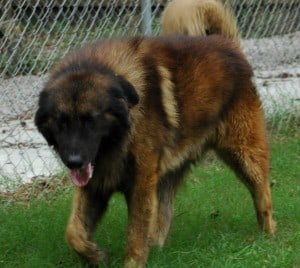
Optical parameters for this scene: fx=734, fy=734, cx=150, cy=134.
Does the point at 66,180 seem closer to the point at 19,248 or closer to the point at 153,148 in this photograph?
the point at 19,248

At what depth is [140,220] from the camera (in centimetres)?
441

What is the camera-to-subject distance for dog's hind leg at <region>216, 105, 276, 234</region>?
5.16 meters

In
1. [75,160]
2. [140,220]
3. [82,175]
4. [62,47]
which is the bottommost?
[62,47]

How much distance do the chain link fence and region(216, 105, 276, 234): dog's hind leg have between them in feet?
5.89

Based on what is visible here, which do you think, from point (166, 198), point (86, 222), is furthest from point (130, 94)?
point (166, 198)

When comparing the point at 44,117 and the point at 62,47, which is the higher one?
the point at 44,117

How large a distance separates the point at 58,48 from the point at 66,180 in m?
1.53

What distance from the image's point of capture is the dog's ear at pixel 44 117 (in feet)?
13.2

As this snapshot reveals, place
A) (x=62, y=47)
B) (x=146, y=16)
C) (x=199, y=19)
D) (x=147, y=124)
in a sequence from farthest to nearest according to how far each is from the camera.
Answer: (x=62, y=47), (x=146, y=16), (x=199, y=19), (x=147, y=124)

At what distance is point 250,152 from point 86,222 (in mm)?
1369

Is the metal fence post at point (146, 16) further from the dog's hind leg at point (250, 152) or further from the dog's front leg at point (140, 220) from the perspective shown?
the dog's front leg at point (140, 220)

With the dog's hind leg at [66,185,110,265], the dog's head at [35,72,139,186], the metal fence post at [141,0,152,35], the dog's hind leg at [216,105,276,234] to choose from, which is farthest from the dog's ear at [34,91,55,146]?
the metal fence post at [141,0,152,35]

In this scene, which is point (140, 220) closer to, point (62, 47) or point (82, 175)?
point (82, 175)

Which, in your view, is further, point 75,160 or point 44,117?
point 44,117
